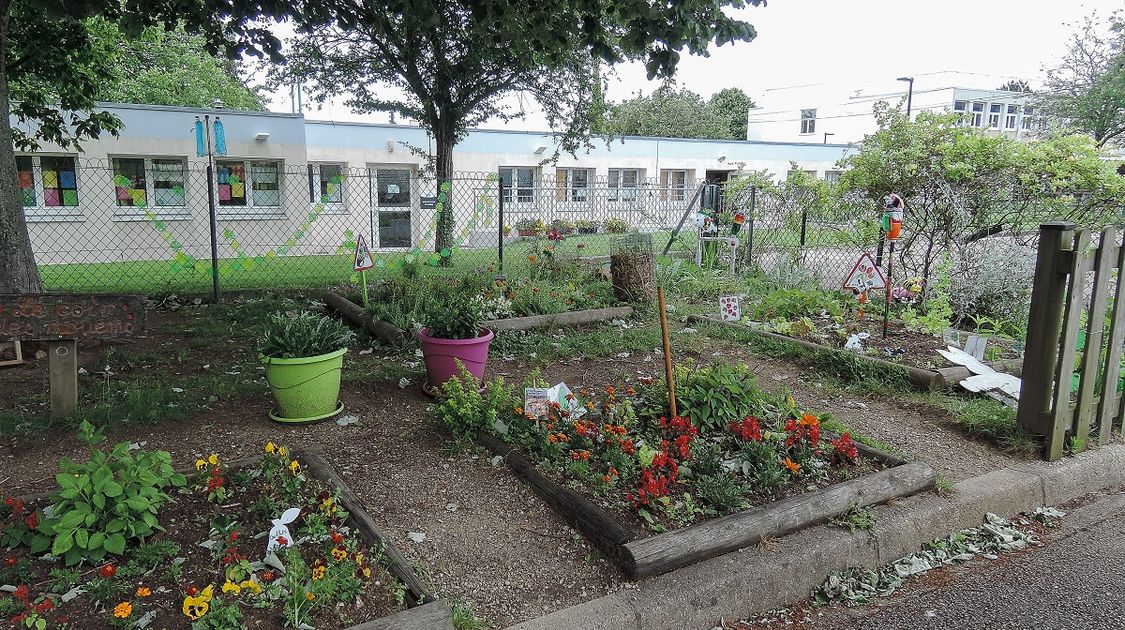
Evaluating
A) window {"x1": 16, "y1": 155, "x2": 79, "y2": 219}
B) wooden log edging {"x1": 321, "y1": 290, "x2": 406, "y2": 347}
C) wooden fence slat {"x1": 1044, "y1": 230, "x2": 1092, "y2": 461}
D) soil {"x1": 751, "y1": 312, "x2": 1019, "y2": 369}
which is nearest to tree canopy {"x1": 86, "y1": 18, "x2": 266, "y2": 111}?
window {"x1": 16, "y1": 155, "x2": 79, "y2": 219}

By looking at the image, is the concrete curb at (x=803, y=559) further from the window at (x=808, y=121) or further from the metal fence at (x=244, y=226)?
the window at (x=808, y=121)

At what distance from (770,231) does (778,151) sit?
19.7m

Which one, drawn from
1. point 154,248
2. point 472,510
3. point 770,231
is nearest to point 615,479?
point 472,510

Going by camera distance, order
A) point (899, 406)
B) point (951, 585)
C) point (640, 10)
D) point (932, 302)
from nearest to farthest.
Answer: point (951, 585) < point (640, 10) < point (899, 406) < point (932, 302)

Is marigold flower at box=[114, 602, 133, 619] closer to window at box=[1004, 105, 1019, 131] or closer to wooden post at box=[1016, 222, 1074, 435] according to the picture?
wooden post at box=[1016, 222, 1074, 435]

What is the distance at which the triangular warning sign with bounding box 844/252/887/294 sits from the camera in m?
6.36

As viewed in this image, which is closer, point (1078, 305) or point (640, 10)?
point (1078, 305)

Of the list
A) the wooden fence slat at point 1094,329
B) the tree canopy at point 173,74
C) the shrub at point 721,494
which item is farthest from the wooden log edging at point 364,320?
the tree canopy at point 173,74

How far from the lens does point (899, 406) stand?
5250mm

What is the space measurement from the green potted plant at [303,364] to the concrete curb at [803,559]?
255cm

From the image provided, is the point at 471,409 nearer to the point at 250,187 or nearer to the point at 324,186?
the point at 250,187

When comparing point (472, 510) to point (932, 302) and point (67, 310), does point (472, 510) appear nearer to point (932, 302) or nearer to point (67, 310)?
point (67, 310)

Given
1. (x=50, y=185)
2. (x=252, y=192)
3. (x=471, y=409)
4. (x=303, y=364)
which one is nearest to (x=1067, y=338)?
(x=471, y=409)

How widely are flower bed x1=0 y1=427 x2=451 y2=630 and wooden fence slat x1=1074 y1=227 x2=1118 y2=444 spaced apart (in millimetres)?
4256
